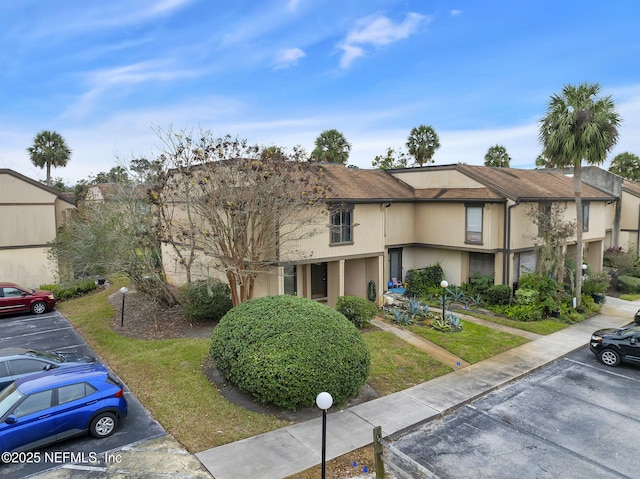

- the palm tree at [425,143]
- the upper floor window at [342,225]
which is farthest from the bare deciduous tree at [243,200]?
the palm tree at [425,143]

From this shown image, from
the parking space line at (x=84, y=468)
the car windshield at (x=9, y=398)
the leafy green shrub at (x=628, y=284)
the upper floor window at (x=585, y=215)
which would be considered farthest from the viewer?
the upper floor window at (x=585, y=215)

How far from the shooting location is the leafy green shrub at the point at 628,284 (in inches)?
971

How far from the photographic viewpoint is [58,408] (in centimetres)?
841

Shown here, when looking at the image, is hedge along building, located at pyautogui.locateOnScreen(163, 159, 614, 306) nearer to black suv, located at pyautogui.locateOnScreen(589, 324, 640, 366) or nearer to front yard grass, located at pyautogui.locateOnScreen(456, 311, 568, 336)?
front yard grass, located at pyautogui.locateOnScreen(456, 311, 568, 336)

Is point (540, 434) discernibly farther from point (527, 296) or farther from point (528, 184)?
point (528, 184)

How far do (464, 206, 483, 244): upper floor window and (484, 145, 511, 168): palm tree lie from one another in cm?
2373

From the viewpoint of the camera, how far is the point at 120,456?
323 inches

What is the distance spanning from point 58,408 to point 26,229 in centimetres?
1901

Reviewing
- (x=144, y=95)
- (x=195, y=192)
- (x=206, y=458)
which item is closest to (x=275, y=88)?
(x=144, y=95)

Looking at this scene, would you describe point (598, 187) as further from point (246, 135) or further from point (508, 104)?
point (246, 135)

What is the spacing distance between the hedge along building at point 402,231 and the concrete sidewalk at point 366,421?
7.33m

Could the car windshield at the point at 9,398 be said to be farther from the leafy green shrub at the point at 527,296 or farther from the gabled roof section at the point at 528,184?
the gabled roof section at the point at 528,184

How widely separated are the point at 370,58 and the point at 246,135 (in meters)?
7.89

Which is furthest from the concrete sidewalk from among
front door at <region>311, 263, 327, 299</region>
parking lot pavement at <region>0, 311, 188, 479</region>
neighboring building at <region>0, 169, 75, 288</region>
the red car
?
neighboring building at <region>0, 169, 75, 288</region>
